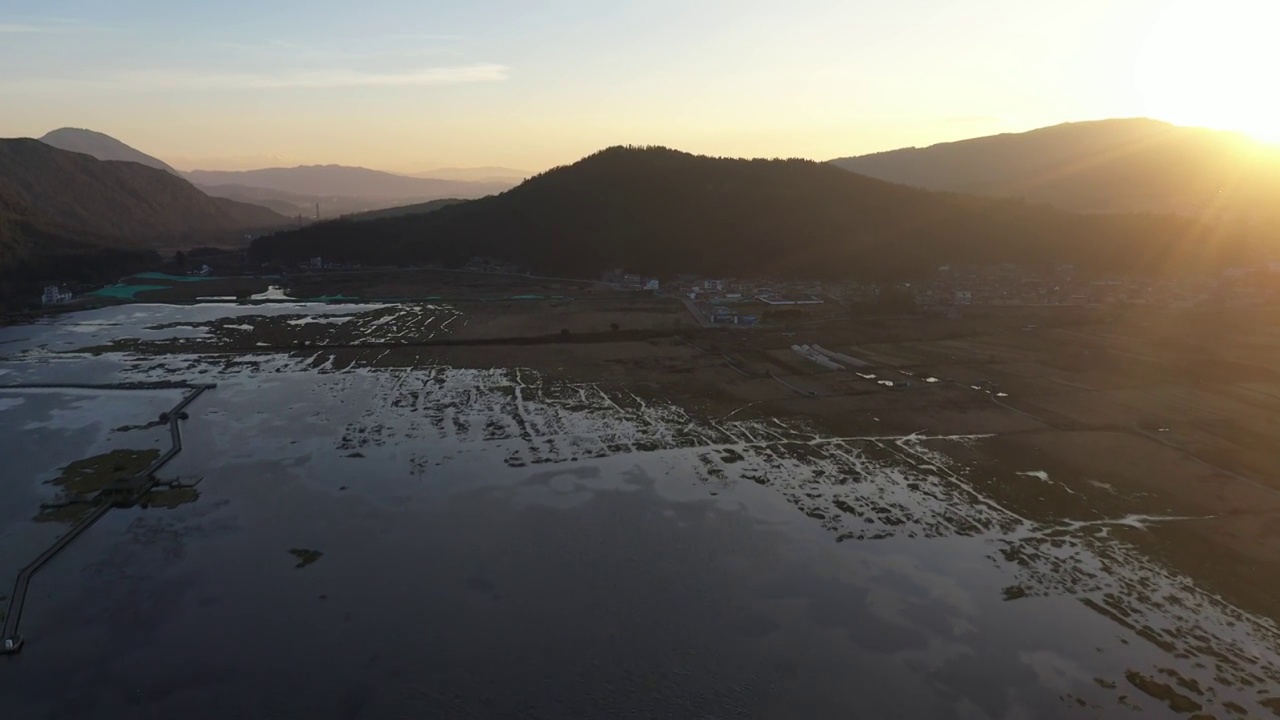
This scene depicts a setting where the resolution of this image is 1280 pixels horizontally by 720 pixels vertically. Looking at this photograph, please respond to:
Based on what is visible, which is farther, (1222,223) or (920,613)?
(1222,223)

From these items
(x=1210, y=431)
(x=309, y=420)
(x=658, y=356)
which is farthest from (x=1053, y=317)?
(x=309, y=420)

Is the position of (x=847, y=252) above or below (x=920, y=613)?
above

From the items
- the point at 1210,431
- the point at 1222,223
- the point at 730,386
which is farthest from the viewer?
the point at 1222,223

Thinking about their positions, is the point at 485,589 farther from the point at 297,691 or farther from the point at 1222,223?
the point at 1222,223

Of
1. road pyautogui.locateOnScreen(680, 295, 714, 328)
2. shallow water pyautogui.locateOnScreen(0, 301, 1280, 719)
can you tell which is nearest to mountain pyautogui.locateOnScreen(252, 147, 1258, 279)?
road pyautogui.locateOnScreen(680, 295, 714, 328)

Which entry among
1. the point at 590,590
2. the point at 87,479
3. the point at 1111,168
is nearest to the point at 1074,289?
the point at 590,590

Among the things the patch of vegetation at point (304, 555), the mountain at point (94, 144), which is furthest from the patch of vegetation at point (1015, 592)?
the mountain at point (94, 144)

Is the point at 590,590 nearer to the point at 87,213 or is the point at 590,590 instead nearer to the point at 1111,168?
the point at 87,213

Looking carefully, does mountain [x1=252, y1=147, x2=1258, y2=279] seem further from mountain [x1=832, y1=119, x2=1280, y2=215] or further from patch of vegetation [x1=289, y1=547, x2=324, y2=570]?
patch of vegetation [x1=289, y1=547, x2=324, y2=570]
